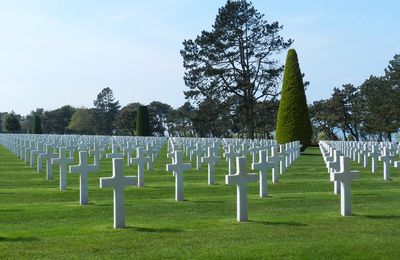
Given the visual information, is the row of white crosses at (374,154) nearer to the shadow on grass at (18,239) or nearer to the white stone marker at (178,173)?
the white stone marker at (178,173)

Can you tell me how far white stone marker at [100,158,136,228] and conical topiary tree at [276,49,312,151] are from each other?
22.9 m

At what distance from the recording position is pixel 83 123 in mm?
79938

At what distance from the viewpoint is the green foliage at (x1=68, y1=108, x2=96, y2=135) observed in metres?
79.6

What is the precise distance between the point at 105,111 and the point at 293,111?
60620 mm

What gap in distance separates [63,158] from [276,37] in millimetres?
32592

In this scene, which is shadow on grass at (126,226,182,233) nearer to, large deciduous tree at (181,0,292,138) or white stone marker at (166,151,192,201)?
white stone marker at (166,151,192,201)

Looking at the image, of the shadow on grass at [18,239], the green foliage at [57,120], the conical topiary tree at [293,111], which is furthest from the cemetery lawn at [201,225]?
the green foliage at [57,120]

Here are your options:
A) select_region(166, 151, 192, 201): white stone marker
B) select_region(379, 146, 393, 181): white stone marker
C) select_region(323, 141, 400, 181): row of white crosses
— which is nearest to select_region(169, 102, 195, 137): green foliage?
select_region(323, 141, 400, 181): row of white crosses

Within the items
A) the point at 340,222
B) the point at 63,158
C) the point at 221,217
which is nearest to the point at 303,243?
the point at 340,222

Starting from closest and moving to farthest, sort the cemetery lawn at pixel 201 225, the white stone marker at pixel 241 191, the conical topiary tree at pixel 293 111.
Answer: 1. the cemetery lawn at pixel 201 225
2. the white stone marker at pixel 241 191
3. the conical topiary tree at pixel 293 111

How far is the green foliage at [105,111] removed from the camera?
81238 millimetres

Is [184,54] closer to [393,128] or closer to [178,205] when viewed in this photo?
[393,128]

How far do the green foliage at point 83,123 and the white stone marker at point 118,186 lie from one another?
73.6 metres

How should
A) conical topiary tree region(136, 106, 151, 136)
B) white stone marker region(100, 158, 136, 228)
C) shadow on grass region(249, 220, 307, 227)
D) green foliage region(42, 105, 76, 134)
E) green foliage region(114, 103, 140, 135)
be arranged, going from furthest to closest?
green foliage region(42, 105, 76, 134) → green foliage region(114, 103, 140, 135) → conical topiary tree region(136, 106, 151, 136) → shadow on grass region(249, 220, 307, 227) → white stone marker region(100, 158, 136, 228)
